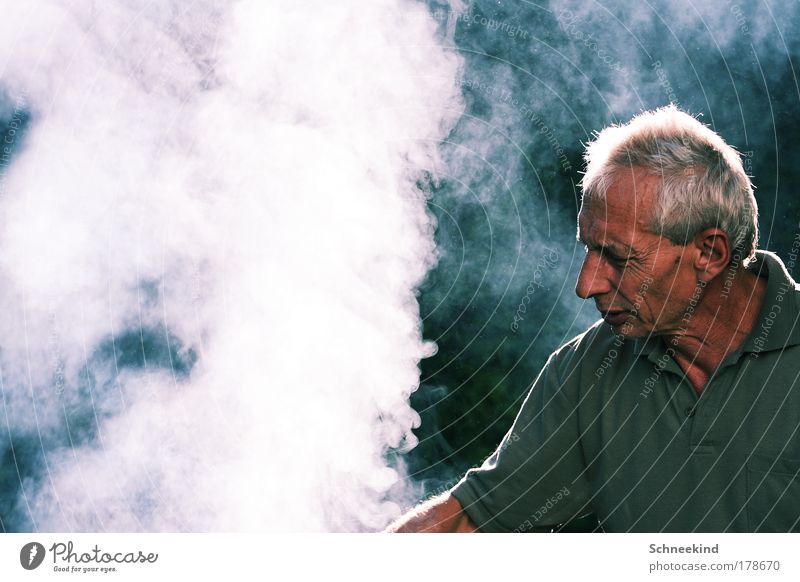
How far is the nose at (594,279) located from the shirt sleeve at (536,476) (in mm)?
273

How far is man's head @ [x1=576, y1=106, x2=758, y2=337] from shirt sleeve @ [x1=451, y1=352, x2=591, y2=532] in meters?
0.28

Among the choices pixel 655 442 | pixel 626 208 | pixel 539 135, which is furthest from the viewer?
pixel 539 135

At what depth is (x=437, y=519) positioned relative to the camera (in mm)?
2082

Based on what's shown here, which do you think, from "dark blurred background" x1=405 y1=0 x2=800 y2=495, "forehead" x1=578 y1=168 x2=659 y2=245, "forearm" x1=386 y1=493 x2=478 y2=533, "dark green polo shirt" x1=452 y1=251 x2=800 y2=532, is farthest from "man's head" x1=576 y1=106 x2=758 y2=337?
"dark blurred background" x1=405 y1=0 x2=800 y2=495

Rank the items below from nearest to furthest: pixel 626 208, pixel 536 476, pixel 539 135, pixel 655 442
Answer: pixel 626 208, pixel 655 442, pixel 536 476, pixel 539 135

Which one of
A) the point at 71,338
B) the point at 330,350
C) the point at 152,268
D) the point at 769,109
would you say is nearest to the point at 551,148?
the point at 769,109

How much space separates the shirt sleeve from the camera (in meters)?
2.14

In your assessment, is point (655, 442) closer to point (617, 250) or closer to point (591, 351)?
point (591, 351)

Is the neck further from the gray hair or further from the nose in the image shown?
the nose

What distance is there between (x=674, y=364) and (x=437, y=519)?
2.18 ft

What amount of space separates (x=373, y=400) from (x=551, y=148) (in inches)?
38.8

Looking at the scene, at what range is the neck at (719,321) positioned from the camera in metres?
1.98

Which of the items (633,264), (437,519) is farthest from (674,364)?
(437,519)

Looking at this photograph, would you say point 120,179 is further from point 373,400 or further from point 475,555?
point 475,555
